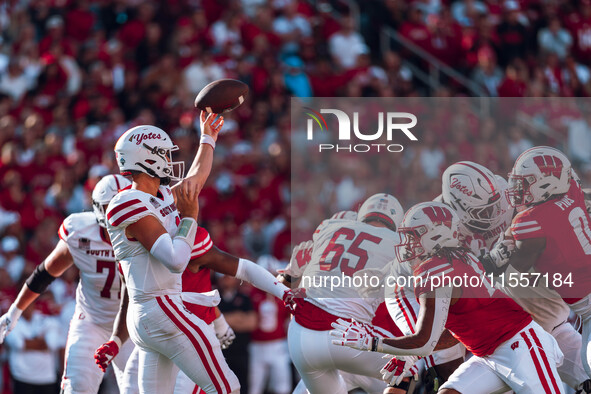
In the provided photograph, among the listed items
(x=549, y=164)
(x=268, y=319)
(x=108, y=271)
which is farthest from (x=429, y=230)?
(x=268, y=319)

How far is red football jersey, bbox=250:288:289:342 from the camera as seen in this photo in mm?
9750

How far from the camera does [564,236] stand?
603 cm

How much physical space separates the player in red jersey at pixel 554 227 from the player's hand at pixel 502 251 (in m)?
0.04

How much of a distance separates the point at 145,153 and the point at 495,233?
2.45 meters

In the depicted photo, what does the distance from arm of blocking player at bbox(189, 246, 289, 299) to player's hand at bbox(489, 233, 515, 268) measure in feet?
4.67

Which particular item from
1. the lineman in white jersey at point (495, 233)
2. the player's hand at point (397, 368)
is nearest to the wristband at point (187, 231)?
the player's hand at point (397, 368)

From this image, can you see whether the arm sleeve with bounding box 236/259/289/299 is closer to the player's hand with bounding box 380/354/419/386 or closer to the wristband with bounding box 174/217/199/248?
the wristband with bounding box 174/217/199/248

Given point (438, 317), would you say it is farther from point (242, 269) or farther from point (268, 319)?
point (268, 319)

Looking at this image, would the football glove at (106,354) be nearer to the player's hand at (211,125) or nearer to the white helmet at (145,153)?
the white helmet at (145,153)

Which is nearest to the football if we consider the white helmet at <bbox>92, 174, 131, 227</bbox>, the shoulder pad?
the white helmet at <bbox>92, 174, 131, 227</bbox>

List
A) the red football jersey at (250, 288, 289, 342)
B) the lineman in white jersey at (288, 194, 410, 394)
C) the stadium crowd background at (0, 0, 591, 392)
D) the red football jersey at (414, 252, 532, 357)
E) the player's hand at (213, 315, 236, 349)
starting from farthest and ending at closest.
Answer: the stadium crowd background at (0, 0, 591, 392), the red football jersey at (250, 288, 289, 342), the player's hand at (213, 315, 236, 349), the lineman in white jersey at (288, 194, 410, 394), the red football jersey at (414, 252, 532, 357)

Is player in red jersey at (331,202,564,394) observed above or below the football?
below

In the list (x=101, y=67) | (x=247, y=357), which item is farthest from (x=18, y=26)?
(x=247, y=357)

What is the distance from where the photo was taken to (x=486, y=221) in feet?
20.9
